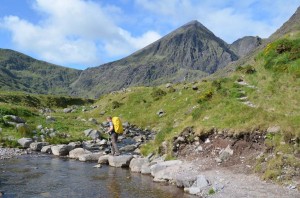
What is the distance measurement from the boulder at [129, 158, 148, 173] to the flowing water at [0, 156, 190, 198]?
0.54m

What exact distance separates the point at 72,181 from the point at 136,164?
569cm

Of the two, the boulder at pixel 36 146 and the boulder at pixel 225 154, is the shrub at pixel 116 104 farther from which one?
the boulder at pixel 225 154

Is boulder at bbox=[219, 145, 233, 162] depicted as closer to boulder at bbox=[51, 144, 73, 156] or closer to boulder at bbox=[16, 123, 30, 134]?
boulder at bbox=[51, 144, 73, 156]

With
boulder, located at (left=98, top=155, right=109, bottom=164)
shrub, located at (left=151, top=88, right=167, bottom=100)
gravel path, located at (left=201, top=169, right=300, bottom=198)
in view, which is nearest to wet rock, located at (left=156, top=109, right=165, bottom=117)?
shrub, located at (left=151, top=88, right=167, bottom=100)

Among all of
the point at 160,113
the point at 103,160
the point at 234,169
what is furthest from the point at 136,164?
the point at 160,113

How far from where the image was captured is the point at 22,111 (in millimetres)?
52094

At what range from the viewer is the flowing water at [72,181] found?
68.0ft

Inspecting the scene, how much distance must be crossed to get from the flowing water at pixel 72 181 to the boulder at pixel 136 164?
541mm

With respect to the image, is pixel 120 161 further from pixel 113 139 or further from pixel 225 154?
pixel 225 154

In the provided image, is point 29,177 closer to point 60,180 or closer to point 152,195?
point 60,180

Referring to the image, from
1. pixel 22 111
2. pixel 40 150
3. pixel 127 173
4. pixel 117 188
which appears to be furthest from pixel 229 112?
pixel 22 111

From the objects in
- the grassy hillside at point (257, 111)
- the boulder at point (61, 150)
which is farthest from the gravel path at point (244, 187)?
the boulder at point (61, 150)

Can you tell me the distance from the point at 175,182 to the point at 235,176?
380cm

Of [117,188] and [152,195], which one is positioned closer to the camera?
[152,195]
